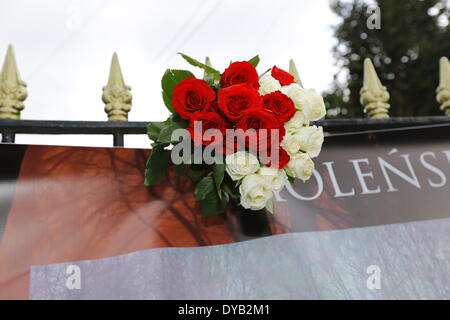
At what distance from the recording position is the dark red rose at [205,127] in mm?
1199

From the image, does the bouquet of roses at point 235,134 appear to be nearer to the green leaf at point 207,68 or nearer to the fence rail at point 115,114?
the green leaf at point 207,68

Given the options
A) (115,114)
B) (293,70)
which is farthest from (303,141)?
(115,114)

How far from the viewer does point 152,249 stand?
1.29 meters

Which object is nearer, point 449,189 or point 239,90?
point 239,90

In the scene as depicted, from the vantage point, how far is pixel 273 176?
47.9 inches

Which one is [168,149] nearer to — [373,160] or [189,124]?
[189,124]

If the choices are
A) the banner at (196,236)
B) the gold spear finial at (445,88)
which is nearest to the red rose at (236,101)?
the banner at (196,236)

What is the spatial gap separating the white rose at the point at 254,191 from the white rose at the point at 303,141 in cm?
13

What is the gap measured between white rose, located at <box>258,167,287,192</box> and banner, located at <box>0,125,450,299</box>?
8.1 inches

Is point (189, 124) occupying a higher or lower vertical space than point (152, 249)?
higher

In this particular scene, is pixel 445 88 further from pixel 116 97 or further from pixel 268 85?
pixel 116 97

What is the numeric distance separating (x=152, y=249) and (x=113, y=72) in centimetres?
79

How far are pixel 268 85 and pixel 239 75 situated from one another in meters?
0.10
